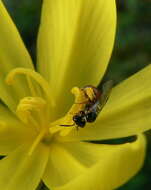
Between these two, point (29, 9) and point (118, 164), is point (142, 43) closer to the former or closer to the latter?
point (29, 9)

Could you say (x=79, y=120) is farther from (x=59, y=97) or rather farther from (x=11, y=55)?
(x=11, y=55)

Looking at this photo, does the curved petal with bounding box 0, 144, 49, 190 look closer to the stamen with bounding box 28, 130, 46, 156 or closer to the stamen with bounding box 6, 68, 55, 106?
the stamen with bounding box 28, 130, 46, 156

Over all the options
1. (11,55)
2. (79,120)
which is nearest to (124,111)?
(79,120)

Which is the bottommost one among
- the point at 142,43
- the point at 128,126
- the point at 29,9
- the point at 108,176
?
the point at 142,43

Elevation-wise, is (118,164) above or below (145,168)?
above

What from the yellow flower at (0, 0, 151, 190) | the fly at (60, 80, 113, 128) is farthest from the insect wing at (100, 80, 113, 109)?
the yellow flower at (0, 0, 151, 190)

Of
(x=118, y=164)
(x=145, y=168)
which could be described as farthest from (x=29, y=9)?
(x=118, y=164)
